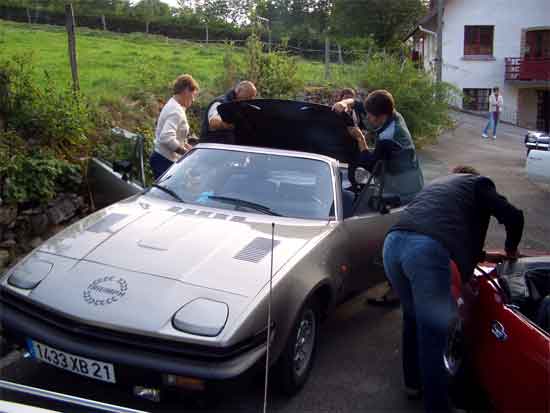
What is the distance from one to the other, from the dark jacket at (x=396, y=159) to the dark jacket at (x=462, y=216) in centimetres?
153

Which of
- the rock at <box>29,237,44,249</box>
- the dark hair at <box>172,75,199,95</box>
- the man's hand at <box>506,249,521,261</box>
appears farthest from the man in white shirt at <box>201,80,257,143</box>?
the man's hand at <box>506,249,521,261</box>

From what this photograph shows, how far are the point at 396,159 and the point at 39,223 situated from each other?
11.9 feet

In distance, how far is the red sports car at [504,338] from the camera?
3.16 metres

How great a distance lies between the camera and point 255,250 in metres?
4.03

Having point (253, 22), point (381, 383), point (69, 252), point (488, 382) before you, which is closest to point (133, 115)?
point (253, 22)

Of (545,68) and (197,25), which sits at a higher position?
(197,25)

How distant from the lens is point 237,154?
5250mm

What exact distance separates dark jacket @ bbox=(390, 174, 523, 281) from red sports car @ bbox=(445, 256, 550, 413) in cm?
18

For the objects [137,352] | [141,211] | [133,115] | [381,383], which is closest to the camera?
[137,352]

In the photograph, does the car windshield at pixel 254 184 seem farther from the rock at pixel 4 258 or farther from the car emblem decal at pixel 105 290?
the rock at pixel 4 258

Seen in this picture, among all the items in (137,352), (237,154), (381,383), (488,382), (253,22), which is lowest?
(381,383)

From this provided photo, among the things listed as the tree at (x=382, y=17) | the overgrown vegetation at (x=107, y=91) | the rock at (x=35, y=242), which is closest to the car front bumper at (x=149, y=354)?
the rock at (x=35, y=242)

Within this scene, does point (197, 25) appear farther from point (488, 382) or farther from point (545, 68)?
point (488, 382)

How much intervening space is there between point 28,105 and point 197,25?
30165mm
